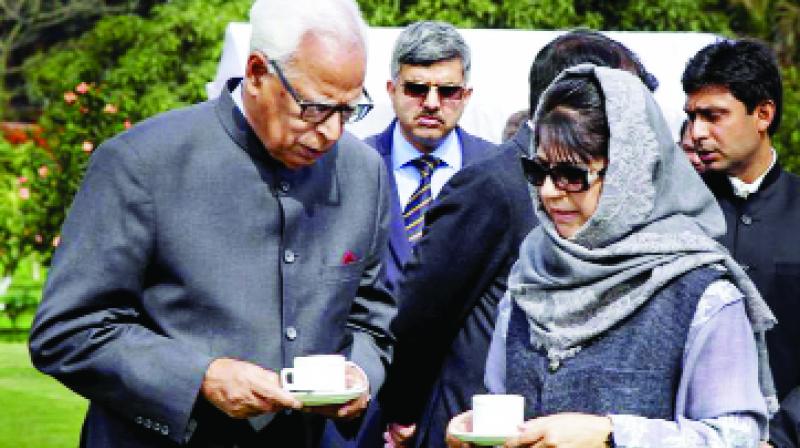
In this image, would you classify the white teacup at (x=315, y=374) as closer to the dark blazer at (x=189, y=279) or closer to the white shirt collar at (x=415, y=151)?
the dark blazer at (x=189, y=279)

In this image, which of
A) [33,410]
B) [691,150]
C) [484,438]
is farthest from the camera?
[33,410]

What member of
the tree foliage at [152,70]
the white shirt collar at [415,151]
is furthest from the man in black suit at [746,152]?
the tree foliage at [152,70]

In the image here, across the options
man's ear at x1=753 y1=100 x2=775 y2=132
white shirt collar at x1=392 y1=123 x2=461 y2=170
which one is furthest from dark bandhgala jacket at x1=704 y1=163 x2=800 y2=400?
white shirt collar at x1=392 y1=123 x2=461 y2=170

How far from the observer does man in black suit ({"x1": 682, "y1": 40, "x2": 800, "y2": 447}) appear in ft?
17.1

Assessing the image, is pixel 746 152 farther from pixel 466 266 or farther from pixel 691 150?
pixel 466 266

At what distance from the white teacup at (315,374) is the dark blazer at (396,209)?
73.3 inches

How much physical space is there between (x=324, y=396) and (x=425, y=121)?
332 cm

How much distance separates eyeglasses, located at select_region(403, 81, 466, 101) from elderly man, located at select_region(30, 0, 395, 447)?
2.91m

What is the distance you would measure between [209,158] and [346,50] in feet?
1.36

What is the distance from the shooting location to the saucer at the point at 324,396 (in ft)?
11.8

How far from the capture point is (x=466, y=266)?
465 centimetres

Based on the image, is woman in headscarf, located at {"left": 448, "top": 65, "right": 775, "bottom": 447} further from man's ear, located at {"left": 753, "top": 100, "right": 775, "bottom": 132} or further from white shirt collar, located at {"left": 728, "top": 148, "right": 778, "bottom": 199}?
man's ear, located at {"left": 753, "top": 100, "right": 775, "bottom": 132}

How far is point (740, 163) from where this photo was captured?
538cm

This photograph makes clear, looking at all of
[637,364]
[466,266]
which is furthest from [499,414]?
[466,266]
